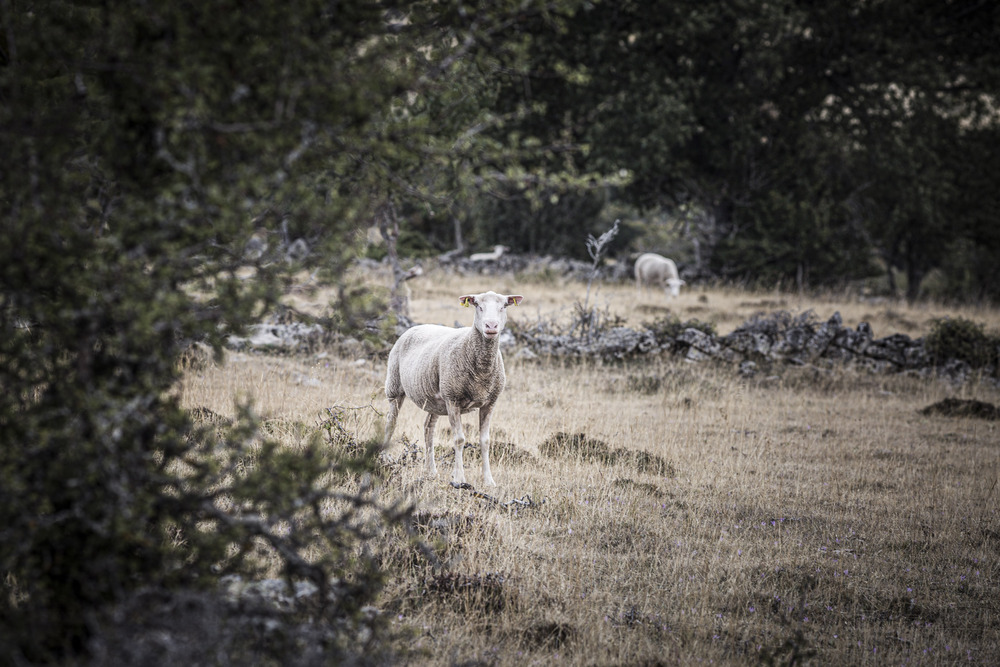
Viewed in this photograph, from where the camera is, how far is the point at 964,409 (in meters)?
10.8

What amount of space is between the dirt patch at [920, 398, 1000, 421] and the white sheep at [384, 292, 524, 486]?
26.8 ft

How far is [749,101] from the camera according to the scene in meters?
25.4

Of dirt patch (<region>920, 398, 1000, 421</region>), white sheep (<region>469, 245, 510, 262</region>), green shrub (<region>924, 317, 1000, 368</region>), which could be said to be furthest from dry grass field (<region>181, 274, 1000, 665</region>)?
white sheep (<region>469, 245, 510, 262</region>)

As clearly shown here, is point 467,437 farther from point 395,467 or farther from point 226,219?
point 226,219

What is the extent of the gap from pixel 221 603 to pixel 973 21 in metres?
30.7

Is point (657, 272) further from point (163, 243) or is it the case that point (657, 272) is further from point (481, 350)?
point (163, 243)

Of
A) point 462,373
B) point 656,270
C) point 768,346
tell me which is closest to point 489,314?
point 462,373

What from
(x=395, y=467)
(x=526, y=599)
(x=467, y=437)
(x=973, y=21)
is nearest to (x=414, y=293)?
(x=467, y=437)

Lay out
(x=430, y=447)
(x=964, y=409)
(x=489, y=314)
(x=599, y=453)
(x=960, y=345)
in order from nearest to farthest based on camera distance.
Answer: (x=489, y=314) < (x=430, y=447) < (x=599, y=453) < (x=964, y=409) < (x=960, y=345)

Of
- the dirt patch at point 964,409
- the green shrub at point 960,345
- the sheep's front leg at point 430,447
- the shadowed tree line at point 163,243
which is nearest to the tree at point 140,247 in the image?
the shadowed tree line at point 163,243

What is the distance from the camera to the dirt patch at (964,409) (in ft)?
34.9

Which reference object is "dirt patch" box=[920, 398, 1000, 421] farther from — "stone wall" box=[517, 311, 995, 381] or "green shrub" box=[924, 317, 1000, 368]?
"green shrub" box=[924, 317, 1000, 368]

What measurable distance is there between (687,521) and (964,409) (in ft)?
24.4

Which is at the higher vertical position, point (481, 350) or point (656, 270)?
point (656, 270)
